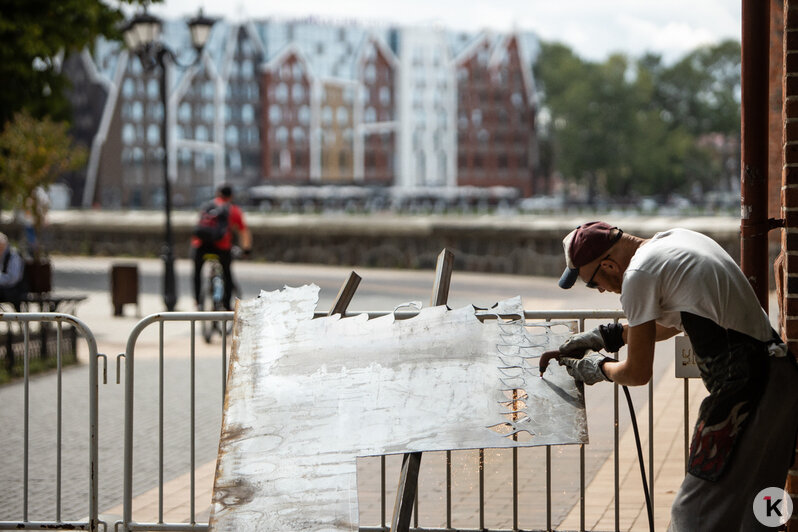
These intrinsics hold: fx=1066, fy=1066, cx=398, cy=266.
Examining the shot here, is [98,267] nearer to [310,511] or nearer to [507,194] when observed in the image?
[310,511]

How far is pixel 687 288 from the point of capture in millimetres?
3350

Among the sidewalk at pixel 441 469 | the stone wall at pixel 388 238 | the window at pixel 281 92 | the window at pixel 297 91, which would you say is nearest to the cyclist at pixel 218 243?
the sidewalk at pixel 441 469

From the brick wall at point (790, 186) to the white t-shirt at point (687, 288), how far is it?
92cm

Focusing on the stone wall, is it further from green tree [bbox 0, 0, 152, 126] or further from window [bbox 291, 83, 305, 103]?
window [bbox 291, 83, 305, 103]

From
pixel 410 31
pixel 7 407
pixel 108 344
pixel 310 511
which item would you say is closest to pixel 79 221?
pixel 108 344

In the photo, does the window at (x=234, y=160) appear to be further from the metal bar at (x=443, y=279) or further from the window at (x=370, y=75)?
the metal bar at (x=443, y=279)

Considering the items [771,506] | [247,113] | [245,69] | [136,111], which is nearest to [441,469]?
[771,506]

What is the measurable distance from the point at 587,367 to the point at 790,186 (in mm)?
1232

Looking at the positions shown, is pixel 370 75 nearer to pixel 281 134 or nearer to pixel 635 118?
pixel 281 134

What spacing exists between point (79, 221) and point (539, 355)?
88.9 feet

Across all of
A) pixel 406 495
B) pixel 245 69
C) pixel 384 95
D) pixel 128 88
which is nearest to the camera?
pixel 406 495

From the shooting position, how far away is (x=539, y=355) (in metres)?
3.93

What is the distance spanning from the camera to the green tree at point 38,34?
18359 mm

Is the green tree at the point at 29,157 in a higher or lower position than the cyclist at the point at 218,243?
higher
